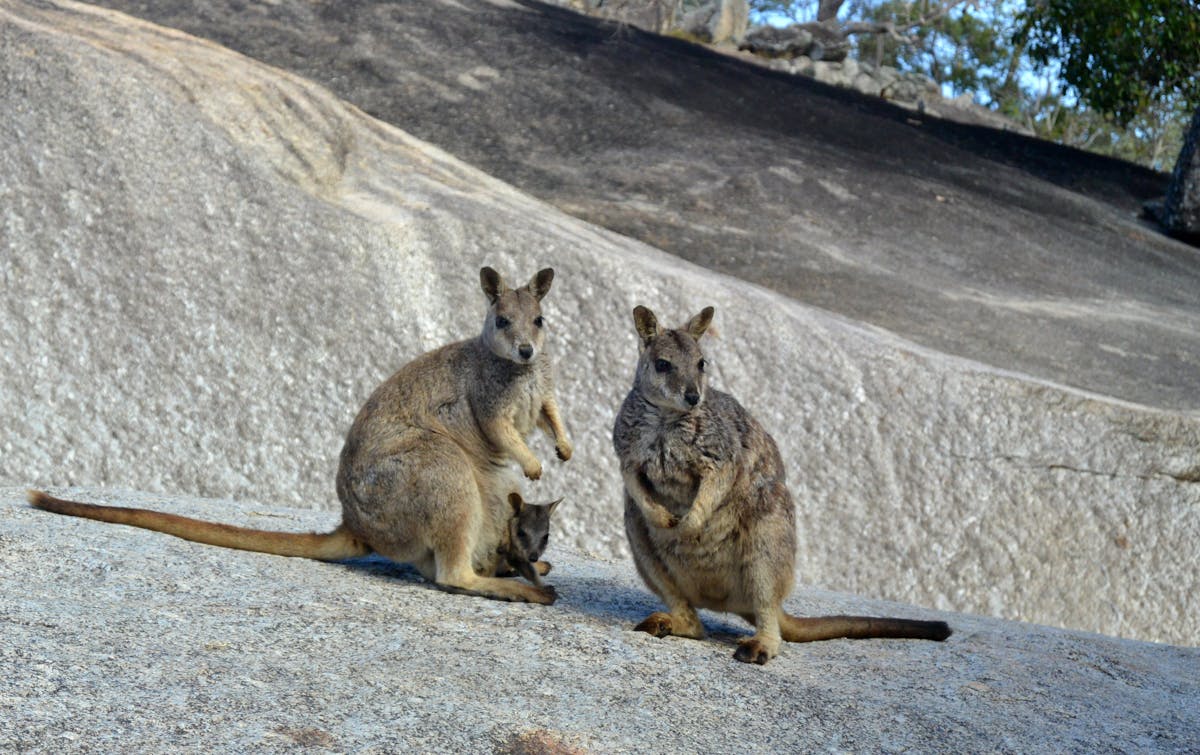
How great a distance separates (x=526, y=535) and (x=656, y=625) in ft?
3.03

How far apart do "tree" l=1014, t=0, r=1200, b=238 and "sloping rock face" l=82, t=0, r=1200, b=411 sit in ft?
4.53

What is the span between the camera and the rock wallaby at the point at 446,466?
603 cm

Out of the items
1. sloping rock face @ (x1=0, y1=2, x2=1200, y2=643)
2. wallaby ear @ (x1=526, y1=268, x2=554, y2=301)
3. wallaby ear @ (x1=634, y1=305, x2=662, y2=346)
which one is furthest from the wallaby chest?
sloping rock face @ (x1=0, y1=2, x2=1200, y2=643)

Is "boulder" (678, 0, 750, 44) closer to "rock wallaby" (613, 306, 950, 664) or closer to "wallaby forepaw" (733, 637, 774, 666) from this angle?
"rock wallaby" (613, 306, 950, 664)

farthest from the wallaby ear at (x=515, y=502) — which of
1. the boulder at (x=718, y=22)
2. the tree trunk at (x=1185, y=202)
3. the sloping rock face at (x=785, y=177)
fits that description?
the boulder at (x=718, y=22)

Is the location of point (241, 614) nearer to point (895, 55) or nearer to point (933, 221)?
point (933, 221)

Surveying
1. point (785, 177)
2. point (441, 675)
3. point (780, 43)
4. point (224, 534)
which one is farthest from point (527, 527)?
point (780, 43)

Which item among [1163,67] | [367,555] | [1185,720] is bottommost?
[367,555]

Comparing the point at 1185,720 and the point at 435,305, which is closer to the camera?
the point at 1185,720

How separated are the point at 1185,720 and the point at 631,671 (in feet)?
7.41

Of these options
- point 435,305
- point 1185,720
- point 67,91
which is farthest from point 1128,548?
point 67,91

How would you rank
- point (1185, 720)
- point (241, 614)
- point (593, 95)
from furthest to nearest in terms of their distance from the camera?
point (593, 95), point (1185, 720), point (241, 614)

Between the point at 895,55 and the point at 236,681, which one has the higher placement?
the point at 895,55

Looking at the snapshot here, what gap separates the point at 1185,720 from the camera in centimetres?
545
